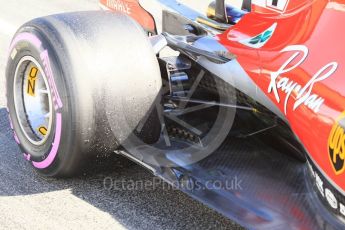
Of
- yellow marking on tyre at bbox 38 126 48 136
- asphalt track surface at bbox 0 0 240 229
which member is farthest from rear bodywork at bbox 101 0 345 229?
yellow marking on tyre at bbox 38 126 48 136

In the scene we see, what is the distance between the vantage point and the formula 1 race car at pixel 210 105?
260cm

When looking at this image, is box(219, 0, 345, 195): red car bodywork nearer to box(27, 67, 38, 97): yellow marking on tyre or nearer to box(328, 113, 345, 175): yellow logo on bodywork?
box(328, 113, 345, 175): yellow logo on bodywork

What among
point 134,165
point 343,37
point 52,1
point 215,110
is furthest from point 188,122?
point 52,1

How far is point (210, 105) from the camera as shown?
11.3ft

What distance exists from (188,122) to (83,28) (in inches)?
29.7

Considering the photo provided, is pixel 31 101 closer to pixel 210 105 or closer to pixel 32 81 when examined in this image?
pixel 32 81

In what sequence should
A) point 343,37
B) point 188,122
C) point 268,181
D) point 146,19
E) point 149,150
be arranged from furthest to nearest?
point 146,19 < point 188,122 < point 149,150 < point 268,181 < point 343,37

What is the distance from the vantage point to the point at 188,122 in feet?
11.3

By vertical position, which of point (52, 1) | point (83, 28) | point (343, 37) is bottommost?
point (52, 1)

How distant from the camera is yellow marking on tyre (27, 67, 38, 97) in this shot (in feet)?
11.4

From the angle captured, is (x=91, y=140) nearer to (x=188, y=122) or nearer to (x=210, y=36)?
(x=188, y=122)

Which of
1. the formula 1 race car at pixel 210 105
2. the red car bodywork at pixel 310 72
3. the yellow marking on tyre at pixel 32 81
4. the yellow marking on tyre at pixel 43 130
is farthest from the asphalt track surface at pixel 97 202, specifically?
the red car bodywork at pixel 310 72

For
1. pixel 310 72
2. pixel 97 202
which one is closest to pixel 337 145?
pixel 310 72

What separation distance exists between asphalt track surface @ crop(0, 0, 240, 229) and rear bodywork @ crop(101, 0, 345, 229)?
0.74ft
